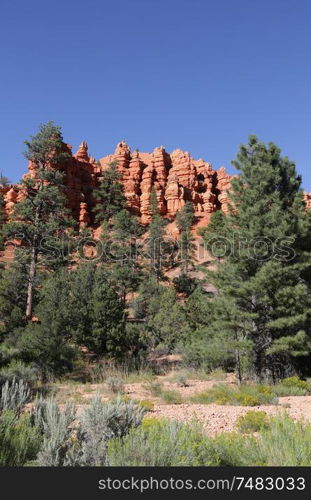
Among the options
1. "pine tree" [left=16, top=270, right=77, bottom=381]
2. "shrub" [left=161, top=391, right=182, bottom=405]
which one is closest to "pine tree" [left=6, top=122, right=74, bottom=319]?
"pine tree" [left=16, top=270, right=77, bottom=381]

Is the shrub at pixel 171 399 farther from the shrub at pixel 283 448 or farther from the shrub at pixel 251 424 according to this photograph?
the shrub at pixel 283 448

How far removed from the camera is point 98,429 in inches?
146

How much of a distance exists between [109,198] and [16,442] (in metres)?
58.8

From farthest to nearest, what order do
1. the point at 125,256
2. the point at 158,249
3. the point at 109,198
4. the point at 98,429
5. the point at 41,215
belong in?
the point at 109,198
the point at 158,249
the point at 125,256
the point at 41,215
the point at 98,429

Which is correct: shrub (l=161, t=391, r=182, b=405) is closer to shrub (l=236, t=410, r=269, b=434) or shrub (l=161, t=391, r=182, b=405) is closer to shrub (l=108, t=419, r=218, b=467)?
shrub (l=236, t=410, r=269, b=434)

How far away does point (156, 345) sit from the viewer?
2273cm

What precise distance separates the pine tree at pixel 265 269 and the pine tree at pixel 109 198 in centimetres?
4604

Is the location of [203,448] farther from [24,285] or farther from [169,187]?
[169,187]

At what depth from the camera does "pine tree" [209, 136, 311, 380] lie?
11859 mm

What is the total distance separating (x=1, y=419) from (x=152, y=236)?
40791 millimetres

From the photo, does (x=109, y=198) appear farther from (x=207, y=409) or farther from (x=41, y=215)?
(x=207, y=409)

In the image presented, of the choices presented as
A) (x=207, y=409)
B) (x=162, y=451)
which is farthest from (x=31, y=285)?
(x=162, y=451)

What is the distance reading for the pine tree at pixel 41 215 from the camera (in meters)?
22.5
